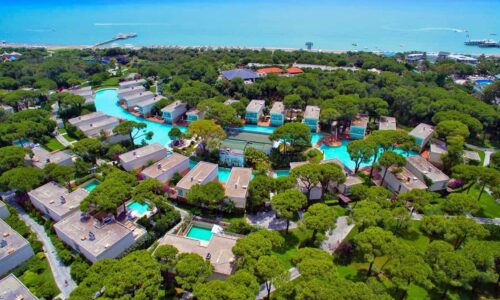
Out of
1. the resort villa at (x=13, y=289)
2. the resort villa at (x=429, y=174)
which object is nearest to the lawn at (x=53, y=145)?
the resort villa at (x=13, y=289)

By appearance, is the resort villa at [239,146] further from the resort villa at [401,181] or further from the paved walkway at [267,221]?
the resort villa at [401,181]

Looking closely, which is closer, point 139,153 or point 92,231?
point 92,231

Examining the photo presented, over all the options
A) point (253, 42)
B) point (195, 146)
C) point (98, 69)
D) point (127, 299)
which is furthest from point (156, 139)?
point (253, 42)

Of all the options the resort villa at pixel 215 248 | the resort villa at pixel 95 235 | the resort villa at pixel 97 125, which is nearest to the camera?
the resort villa at pixel 215 248

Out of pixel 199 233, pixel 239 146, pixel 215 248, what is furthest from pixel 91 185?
pixel 215 248

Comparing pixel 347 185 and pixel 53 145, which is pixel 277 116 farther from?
pixel 53 145
